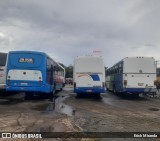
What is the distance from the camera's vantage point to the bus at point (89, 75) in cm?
2317

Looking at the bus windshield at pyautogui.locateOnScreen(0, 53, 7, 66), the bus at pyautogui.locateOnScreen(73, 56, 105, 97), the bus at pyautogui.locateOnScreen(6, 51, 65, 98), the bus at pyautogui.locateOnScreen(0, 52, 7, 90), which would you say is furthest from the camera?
the bus at pyautogui.locateOnScreen(73, 56, 105, 97)

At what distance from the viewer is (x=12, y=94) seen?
85.9 ft

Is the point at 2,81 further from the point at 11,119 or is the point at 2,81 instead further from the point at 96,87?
the point at 11,119

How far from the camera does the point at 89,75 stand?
2328 centimetres

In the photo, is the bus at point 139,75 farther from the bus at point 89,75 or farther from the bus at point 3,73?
the bus at point 3,73

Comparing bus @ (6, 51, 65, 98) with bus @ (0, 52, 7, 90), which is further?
bus @ (0, 52, 7, 90)

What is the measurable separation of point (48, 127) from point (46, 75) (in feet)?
35.9

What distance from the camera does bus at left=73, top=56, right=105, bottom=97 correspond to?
23.2 m

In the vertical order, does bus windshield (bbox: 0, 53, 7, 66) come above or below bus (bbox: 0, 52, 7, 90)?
above

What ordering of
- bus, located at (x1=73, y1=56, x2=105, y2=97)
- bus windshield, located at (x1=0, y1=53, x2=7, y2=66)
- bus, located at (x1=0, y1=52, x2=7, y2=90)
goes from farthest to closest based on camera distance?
bus, located at (x1=73, y1=56, x2=105, y2=97) → bus windshield, located at (x1=0, y1=53, x2=7, y2=66) → bus, located at (x1=0, y1=52, x2=7, y2=90)

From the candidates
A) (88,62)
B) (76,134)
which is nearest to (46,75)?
(88,62)

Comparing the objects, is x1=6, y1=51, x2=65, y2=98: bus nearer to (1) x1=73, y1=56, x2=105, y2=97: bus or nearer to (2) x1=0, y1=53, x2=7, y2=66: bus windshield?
(2) x1=0, y1=53, x2=7, y2=66: bus windshield

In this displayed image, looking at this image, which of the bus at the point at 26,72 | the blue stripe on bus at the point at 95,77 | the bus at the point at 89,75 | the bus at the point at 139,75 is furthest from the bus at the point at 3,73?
the bus at the point at 139,75

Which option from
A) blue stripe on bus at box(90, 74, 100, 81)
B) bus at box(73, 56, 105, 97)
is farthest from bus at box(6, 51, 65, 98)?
blue stripe on bus at box(90, 74, 100, 81)
